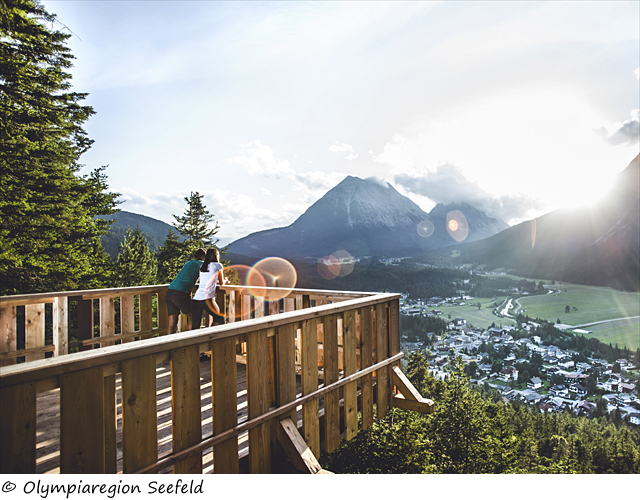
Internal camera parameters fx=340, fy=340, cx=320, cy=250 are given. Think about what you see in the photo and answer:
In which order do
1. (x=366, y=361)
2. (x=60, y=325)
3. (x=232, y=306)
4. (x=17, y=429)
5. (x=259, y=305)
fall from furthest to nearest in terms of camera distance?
(x=232, y=306), (x=259, y=305), (x=60, y=325), (x=366, y=361), (x=17, y=429)

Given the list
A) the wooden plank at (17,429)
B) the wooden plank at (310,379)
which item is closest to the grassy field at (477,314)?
the wooden plank at (310,379)

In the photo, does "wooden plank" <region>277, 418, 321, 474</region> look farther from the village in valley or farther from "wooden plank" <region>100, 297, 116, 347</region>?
the village in valley

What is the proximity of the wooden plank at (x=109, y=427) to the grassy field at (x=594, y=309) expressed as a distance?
12209 centimetres

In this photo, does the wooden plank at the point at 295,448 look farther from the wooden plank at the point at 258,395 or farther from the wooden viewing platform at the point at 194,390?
the wooden plank at the point at 258,395

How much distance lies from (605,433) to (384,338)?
226ft

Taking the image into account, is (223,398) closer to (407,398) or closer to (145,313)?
(407,398)

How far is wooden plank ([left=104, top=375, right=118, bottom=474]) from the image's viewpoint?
1.67m

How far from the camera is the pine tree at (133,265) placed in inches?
1383

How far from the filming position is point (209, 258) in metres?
5.13

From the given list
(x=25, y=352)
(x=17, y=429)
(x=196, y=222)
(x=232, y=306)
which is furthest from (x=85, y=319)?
(x=196, y=222)

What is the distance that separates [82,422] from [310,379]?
1.79m

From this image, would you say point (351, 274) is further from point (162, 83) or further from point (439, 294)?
point (162, 83)

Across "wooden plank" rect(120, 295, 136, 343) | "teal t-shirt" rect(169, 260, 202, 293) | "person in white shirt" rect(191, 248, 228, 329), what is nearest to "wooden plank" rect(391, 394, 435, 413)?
"person in white shirt" rect(191, 248, 228, 329)

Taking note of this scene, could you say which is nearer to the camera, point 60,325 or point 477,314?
point 60,325
